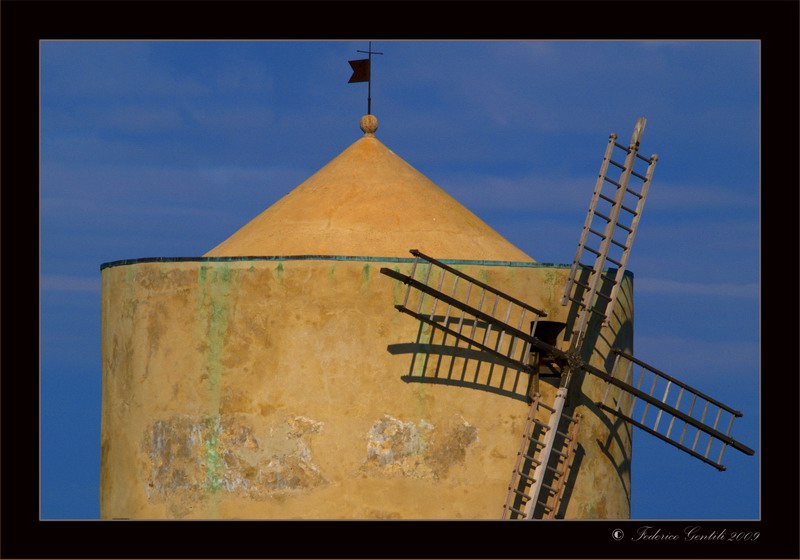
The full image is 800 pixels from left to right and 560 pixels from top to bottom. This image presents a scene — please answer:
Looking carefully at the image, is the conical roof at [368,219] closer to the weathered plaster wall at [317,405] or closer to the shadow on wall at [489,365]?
the weathered plaster wall at [317,405]

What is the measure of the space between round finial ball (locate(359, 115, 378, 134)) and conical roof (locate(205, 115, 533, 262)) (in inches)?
0.4

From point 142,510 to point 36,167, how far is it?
364 centimetres

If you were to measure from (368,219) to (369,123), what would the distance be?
174 cm

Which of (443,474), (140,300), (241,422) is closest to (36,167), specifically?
(140,300)

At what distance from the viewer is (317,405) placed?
20.5 meters

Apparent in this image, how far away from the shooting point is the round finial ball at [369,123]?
77.5 ft

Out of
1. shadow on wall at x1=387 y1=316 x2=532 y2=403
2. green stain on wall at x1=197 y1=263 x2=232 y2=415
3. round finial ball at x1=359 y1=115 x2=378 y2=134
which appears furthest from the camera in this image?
round finial ball at x1=359 y1=115 x2=378 y2=134

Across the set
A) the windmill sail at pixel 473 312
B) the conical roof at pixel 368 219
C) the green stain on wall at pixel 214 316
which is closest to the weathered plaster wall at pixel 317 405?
the green stain on wall at pixel 214 316

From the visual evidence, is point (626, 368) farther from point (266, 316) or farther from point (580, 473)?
point (266, 316)

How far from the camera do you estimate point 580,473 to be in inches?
839

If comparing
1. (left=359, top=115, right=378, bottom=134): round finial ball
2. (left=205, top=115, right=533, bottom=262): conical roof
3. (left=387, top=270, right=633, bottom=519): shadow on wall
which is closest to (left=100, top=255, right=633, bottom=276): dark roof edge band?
(left=387, top=270, right=633, bottom=519): shadow on wall

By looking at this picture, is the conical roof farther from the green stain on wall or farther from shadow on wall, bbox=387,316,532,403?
shadow on wall, bbox=387,316,532,403

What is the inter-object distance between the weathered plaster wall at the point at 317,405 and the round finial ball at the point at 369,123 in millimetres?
3450

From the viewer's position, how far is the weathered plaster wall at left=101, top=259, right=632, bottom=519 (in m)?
20.4
